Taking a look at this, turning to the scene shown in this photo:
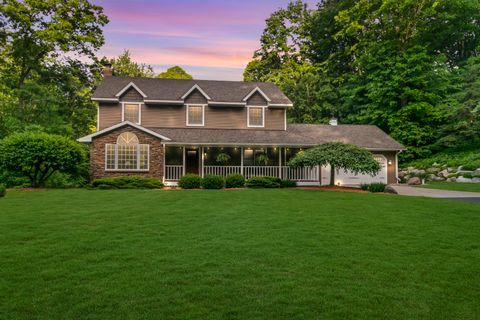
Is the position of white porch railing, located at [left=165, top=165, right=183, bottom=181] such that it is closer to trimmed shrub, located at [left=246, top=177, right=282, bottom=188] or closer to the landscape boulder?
trimmed shrub, located at [left=246, top=177, right=282, bottom=188]

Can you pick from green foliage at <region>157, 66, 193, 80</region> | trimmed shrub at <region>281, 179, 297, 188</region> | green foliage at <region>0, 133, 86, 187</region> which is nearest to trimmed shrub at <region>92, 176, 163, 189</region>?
green foliage at <region>0, 133, 86, 187</region>

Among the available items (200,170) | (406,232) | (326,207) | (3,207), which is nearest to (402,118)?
(200,170)

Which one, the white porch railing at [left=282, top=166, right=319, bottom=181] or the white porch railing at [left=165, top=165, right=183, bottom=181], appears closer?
the white porch railing at [left=165, top=165, right=183, bottom=181]

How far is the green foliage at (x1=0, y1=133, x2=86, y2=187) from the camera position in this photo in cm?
1750

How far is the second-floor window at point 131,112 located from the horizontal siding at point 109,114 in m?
0.34

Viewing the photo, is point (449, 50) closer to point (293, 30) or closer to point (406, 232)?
point (293, 30)

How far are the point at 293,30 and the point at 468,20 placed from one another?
63.3 ft

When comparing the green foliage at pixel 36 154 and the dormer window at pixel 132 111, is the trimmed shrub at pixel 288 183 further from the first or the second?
the green foliage at pixel 36 154

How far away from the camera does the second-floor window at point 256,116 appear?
954 inches

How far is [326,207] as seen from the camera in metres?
11.6

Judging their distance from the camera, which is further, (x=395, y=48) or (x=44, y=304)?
(x=395, y=48)

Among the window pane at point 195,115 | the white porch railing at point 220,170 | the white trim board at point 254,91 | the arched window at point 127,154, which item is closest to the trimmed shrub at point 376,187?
the white porch railing at point 220,170

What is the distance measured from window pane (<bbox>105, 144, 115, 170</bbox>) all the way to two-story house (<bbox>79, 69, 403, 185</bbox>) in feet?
0.19

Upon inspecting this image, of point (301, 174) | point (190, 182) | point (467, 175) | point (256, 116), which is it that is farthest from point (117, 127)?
point (467, 175)
